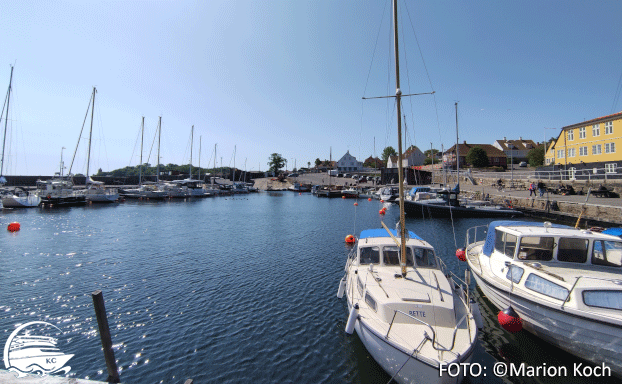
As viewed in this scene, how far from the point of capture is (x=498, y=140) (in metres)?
106

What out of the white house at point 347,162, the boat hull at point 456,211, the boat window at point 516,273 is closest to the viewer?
the boat window at point 516,273

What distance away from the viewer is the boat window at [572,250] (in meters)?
10.7

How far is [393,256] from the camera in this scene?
11.6 m

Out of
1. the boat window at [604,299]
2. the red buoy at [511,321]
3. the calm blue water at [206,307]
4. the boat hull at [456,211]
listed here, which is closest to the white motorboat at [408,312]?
the red buoy at [511,321]

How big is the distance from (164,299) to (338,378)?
33.1ft

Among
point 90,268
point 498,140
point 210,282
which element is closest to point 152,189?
point 90,268

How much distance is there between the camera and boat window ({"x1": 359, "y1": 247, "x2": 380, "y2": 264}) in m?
11.6

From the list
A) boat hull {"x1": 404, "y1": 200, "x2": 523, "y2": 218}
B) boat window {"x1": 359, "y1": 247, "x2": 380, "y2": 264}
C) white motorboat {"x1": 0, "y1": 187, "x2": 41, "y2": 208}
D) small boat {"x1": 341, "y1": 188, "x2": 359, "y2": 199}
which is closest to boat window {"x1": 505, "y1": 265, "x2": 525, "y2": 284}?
boat window {"x1": 359, "y1": 247, "x2": 380, "y2": 264}

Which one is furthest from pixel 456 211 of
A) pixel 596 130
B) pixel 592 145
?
pixel 596 130

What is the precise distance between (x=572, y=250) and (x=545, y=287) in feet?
8.90

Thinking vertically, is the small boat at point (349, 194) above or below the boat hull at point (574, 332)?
above

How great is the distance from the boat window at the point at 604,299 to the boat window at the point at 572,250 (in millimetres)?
3063

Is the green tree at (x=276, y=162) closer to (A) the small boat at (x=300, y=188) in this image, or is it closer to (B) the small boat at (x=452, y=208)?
(A) the small boat at (x=300, y=188)

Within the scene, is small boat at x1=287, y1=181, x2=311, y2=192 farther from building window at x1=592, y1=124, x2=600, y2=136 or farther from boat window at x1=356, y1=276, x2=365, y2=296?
boat window at x1=356, y1=276, x2=365, y2=296
